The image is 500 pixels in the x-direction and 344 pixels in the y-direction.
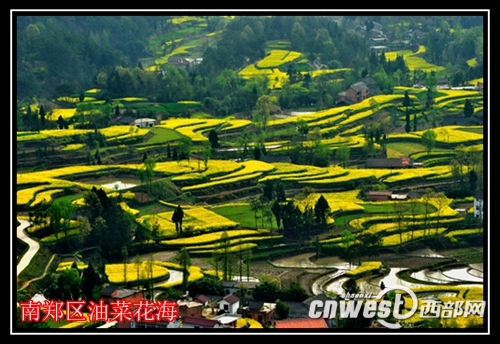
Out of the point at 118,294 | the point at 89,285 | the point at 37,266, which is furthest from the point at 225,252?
the point at 37,266

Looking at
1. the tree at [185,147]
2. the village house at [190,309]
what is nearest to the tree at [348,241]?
the village house at [190,309]

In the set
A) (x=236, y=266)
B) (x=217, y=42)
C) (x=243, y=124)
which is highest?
(x=217, y=42)

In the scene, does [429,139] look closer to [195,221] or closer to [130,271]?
[195,221]

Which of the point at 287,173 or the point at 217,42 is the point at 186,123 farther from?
the point at 217,42

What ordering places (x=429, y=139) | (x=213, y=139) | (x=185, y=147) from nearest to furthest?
(x=185, y=147) < (x=429, y=139) < (x=213, y=139)

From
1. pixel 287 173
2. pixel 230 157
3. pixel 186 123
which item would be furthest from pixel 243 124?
pixel 287 173

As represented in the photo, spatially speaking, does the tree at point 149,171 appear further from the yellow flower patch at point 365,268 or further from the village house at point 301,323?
the village house at point 301,323
